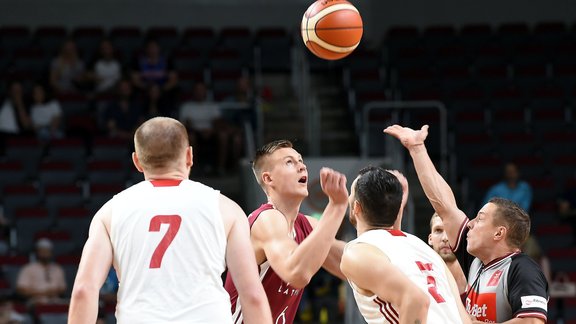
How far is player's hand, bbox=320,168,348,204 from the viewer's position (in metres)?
4.38

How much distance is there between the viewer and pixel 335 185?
440 centimetres

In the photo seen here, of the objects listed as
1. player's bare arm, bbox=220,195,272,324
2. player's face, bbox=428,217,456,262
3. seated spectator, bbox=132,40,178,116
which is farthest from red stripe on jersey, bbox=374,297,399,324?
seated spectator, bbox=132,40,178,116

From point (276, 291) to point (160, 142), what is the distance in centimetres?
146

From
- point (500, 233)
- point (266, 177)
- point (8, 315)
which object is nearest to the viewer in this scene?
point (500, 233)

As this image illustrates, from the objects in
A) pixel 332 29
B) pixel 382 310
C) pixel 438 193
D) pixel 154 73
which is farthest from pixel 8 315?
pixel 382 310

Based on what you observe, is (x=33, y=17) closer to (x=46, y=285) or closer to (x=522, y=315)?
(x=46, y=285)

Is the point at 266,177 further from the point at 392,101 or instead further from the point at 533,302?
the point at 392,101

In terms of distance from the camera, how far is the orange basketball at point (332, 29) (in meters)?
6.78

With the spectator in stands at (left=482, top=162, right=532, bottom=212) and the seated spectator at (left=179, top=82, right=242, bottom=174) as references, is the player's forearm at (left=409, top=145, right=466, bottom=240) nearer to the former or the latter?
the spectator in stands at (left=482, top=162, right=532, bottom=212)

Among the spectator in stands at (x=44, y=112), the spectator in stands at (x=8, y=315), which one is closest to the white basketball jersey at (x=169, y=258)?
the spectator in stands at (x=8, y=315)

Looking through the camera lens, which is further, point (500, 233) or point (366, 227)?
point (500, 233)

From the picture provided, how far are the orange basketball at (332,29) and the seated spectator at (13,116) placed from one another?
29.9 ft

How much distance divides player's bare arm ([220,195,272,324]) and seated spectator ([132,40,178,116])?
11549mm

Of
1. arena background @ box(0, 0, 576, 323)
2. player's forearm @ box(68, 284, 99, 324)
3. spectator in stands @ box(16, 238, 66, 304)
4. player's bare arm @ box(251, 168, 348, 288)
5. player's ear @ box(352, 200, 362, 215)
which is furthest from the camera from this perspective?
arena background @ box(0, 0, 576, 323)
